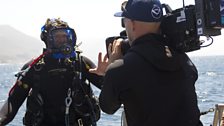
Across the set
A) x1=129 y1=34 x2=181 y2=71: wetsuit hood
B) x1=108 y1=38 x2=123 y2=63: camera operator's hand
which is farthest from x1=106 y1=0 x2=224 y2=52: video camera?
x1=108 y1=38 x2=123 y2=63: camera operator's hand

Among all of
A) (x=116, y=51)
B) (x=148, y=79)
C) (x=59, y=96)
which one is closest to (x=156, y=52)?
(x=148, y=79)

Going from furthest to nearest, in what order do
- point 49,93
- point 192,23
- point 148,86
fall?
point 49,93
point 192,23
point 148,86

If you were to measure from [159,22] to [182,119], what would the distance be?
23.7 inches

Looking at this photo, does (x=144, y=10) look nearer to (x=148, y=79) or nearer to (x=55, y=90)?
(x=148, y=79)

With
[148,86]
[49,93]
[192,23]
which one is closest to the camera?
[148,86]

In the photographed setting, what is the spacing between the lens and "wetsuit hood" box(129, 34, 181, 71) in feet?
9.94

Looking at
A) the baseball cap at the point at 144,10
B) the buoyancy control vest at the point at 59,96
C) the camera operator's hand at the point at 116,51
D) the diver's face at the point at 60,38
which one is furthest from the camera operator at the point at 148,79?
the diver's face at the point at 60,38

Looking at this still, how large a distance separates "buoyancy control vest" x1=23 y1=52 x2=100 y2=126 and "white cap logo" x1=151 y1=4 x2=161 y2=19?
1.61 metres

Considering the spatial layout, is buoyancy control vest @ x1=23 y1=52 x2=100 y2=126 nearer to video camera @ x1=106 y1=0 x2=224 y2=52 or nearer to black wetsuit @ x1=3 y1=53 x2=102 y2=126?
black wetsuit @ x1=3 y1=53 x2=102 y2=126

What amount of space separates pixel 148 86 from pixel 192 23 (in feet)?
1.71

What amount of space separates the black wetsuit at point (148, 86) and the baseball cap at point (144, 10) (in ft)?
0.37

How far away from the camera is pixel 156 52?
305 cm

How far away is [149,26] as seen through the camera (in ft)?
10.2

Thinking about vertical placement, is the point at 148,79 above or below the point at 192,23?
below
